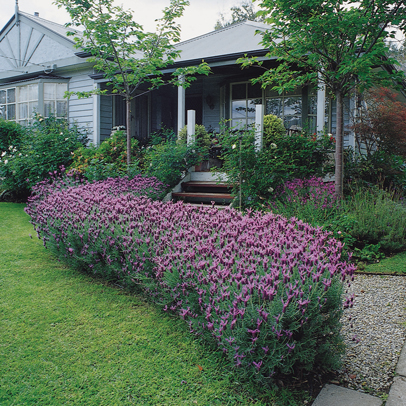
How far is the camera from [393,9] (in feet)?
16.8

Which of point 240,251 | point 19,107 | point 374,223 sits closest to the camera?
point 240,251

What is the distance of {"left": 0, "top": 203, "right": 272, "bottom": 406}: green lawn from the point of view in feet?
6.75

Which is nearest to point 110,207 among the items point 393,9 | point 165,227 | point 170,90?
point 165,227

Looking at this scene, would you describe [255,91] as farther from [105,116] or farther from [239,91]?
[105,116]

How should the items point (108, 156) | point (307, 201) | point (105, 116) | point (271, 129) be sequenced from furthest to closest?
1. point (105, 116)
2. point (108, 156)
3. point (271, 129)
4. point (307, 201)

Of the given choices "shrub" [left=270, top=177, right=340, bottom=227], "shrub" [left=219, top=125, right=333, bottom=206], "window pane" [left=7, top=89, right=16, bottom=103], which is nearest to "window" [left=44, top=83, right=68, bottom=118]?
"window pane" [left=7, top=89, right=16, bottom=103]

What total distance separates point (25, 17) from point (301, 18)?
1202cm

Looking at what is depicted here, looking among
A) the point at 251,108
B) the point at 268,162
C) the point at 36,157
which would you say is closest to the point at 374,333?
the point at 268,162

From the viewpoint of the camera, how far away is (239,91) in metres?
10.5

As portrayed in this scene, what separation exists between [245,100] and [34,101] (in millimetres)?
7353

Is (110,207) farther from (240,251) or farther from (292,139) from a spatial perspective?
(292,139)

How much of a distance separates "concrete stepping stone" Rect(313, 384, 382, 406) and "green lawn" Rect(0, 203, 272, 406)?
28cm

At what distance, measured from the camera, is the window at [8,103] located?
43.2ft

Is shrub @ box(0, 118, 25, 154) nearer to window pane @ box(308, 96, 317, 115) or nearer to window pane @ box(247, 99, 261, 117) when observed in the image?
window pane @ box(247, 99, 261, 117)
